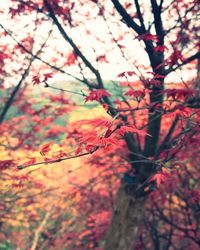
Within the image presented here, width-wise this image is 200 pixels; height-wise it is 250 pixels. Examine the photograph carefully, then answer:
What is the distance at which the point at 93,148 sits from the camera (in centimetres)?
261

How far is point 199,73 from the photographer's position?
612 centimetres

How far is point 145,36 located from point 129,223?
335 centimetres

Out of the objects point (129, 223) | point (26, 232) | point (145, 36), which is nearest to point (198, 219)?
point (129, 223)

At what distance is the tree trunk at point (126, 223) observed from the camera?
228 inches

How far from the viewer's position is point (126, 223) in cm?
579

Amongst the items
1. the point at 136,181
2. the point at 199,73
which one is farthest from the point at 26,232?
→ the point at 199,73

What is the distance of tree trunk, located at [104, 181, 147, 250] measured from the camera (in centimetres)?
579

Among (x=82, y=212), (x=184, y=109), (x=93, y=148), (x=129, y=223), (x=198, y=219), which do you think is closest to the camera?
(x=93, y=148)

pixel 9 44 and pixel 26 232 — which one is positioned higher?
pixel 9 44

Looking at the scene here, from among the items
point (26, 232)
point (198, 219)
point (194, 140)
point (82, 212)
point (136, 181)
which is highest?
point (194, 140)

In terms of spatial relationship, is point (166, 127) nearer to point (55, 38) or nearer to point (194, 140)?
point (55, 38)

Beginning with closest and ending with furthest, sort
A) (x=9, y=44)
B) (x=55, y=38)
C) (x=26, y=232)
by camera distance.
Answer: (x=55, y=38), (x=9, y=44), (x=26, y=232)

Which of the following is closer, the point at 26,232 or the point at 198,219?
the point at 198,219

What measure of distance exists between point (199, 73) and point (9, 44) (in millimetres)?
5118
